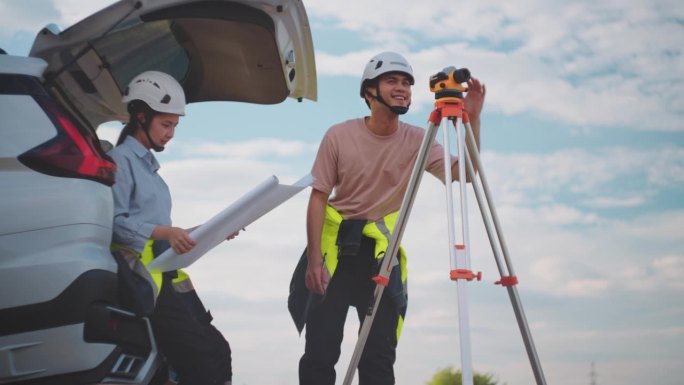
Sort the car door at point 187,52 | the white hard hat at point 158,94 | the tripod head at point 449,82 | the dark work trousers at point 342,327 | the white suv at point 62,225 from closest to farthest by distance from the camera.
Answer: the white suv at point 62,225 < the car door at point 187,52 < the white hard hat at point 158,94 < the tripod head at point 449,82 < the dark work trousers at point 342,327

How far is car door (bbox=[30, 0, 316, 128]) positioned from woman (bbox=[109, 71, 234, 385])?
348 mm

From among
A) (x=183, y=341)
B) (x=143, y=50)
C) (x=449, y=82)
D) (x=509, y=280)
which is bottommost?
(x=183, y=341)

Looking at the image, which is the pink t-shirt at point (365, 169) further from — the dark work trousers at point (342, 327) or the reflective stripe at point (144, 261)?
the reflective stripe at point (144, 261)

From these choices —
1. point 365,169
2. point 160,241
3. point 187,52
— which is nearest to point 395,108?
point 365,169

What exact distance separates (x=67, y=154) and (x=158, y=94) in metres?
0.78

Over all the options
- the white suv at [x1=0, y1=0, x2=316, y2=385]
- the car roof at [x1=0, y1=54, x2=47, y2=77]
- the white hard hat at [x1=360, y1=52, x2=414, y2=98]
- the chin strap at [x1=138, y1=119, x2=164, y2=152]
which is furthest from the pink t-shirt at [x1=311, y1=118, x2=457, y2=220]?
the car roof at [x1=0, y1=54, x2=47, y2=77]

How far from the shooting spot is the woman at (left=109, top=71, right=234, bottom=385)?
428 cm

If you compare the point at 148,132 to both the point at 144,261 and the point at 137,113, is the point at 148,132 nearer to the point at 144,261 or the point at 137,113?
the point at 137,113

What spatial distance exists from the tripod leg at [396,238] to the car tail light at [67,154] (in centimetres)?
162

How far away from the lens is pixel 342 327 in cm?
548

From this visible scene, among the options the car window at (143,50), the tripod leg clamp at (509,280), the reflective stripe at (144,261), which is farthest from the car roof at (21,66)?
the tripod leg clamp at (509,280)

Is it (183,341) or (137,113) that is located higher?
(137,113)

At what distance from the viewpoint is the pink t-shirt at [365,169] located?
18.4 feet

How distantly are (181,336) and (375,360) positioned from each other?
4.92ft
